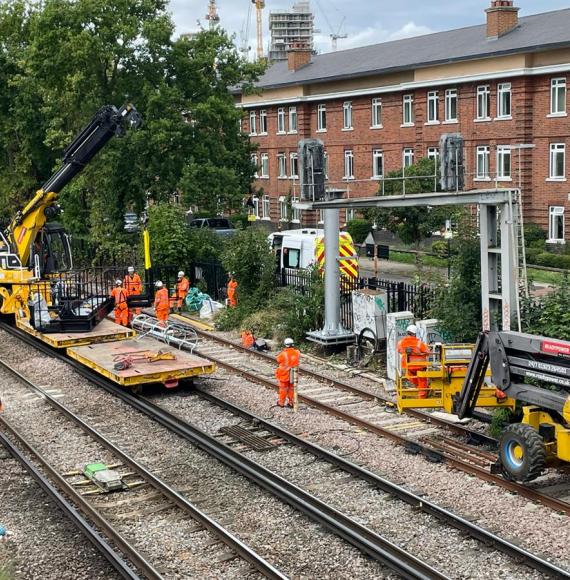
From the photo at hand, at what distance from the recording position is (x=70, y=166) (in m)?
21.9

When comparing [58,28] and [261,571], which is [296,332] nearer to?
[261,571]

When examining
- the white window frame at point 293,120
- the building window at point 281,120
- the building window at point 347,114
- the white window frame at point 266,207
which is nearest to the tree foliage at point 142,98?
the building window at point 347,114

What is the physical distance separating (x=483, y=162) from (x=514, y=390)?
30.2 meters

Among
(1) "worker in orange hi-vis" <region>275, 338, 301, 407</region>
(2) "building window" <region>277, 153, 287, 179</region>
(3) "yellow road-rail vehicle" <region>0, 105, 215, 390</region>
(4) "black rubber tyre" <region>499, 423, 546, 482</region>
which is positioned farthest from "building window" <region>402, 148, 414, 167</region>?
(4) "black rubber tyre" <region>499, 423, 546, 482</region>

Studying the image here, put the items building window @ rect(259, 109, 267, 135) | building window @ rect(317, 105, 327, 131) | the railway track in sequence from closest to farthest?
the railway track, building window @ rect(317, 105, 327, 131), building window @ rect(259, 109, 267, 135)

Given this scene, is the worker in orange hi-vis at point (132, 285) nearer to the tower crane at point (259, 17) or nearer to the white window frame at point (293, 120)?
the white window frame at point (293, 120)

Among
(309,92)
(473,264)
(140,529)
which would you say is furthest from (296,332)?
(309,92)

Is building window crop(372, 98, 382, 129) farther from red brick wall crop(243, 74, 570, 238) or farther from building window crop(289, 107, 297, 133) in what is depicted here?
building window crop(289, 107, 297, 133)

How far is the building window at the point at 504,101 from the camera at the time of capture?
3900 centimetres

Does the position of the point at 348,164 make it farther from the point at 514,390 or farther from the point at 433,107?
the point at 514,390

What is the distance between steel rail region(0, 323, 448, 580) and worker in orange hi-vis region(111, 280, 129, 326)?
5.22m

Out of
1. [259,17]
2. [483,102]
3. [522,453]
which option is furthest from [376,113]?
[259,17]

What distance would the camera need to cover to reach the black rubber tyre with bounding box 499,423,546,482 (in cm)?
1108

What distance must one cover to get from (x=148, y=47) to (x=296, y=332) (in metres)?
15.0
